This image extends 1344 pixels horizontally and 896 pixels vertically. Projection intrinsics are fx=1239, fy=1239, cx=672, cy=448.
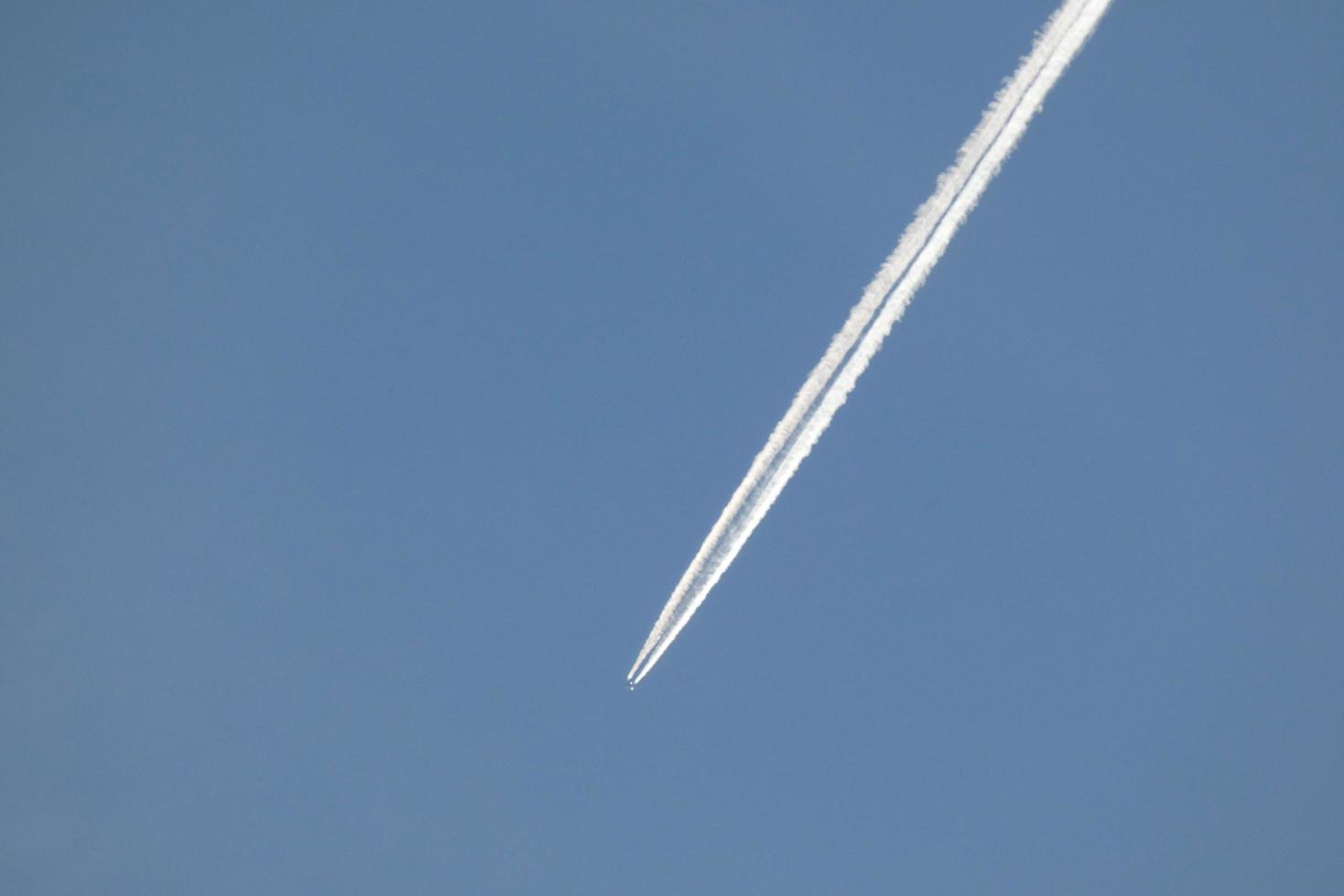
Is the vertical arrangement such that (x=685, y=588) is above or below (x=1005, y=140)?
below

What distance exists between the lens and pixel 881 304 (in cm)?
2022

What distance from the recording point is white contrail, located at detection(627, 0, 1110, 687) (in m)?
18.8

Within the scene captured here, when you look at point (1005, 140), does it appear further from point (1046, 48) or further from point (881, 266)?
point (881, 266)

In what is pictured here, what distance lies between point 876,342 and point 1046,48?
5.16m

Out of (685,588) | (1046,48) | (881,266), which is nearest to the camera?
(1046,48)

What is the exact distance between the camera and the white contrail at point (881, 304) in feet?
61.6

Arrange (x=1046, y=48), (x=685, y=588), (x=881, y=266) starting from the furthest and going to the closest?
(x=685, y=588) → (x=881, y=266) → (x=1046, y=48)

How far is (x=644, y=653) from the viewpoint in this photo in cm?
2227

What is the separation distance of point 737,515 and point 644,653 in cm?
318

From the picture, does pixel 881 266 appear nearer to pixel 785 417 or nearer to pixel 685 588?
pixel 785 417

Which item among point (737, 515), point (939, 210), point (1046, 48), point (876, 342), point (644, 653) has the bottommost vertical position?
point (644, 653)

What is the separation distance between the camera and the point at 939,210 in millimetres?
19672

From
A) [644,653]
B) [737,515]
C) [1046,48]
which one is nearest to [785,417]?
[737,515]

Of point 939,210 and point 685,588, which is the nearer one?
point 939,210
